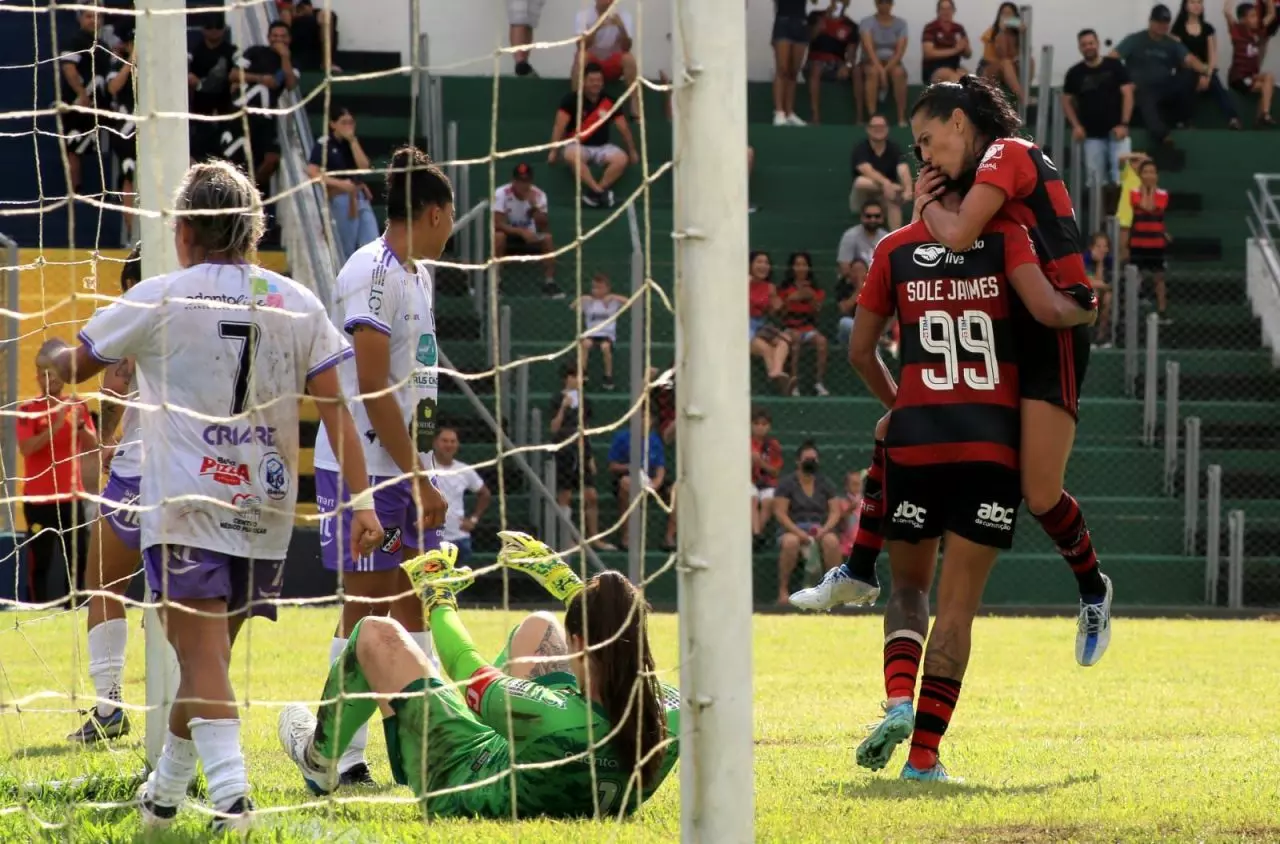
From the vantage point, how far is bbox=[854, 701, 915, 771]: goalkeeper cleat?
6.11 meters

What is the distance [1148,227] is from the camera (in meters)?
20.7

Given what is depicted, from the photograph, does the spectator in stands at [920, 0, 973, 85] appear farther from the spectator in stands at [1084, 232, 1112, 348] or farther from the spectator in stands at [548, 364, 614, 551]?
the spectator in stands at [548, 364, 614, 551]

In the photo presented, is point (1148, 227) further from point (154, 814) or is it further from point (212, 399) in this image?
point (154, 814)

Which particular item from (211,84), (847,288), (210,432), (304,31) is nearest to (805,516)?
(847,288)

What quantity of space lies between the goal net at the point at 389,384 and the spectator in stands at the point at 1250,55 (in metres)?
6.97

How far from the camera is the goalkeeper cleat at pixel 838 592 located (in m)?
6.72

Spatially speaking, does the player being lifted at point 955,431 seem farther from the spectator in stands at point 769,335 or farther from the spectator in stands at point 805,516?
the spectator in stands at point 769,335

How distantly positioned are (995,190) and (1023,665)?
5.72 metres

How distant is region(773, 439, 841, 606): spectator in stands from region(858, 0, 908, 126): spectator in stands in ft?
21.9

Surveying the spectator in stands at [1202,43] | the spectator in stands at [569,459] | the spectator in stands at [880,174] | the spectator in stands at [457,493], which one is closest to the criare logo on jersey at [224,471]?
the spectator in stands at [457,493]

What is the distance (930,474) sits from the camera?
6293 millimetres

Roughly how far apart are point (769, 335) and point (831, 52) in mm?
5461

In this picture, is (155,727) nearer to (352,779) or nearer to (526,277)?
(352,779)

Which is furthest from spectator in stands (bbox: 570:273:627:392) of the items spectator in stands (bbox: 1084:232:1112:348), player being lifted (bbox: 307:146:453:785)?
player being lifted (bbox: 307:146:453:785)
